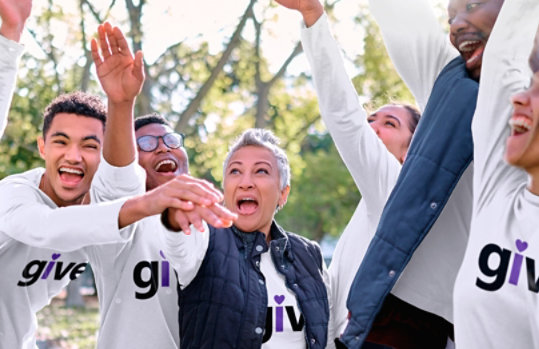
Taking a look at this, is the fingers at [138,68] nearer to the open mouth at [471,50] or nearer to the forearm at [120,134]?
the forearm at [120,134]

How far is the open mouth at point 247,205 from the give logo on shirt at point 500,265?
60.9 inches

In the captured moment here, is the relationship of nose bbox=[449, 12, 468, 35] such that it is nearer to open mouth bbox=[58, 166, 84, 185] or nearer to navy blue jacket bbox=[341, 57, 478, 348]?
navy blue jacket bbox=[341, 57, 478, 348]

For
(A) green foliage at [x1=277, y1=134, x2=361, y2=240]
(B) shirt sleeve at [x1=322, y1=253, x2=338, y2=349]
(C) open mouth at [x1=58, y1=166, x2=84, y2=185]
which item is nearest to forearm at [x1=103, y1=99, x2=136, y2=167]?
(C) open mouth at [x1=58, y1=166, x2=84, y2=185]

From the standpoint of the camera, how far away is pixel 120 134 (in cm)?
397

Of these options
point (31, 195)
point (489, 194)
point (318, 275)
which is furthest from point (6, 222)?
point (489, 194)

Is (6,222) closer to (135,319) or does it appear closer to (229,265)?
(135,319)

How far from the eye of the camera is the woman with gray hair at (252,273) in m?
3.67

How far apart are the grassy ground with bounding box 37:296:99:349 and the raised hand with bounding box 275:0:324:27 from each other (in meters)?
9.61

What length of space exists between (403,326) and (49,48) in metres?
14.9

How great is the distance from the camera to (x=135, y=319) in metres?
4.09

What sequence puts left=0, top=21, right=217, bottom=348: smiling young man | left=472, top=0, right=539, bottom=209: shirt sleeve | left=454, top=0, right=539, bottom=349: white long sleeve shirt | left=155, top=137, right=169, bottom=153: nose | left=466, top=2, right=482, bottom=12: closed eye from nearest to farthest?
left=454, top=0, right=539, bottom=349: white long sleeve shirt < left=472, top=0, right=539, bottom=209: shirt sleeve < left=466, top=2, right=482, bottom=12: closed eye < left=0, top=21, right=217, bottom=348: smiling young man < left=155, top=137, right=169, bottom=153: nose

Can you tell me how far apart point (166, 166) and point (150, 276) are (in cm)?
72

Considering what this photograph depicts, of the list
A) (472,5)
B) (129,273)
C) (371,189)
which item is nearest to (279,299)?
(371,189)

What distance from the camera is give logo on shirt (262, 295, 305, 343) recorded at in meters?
3.79
